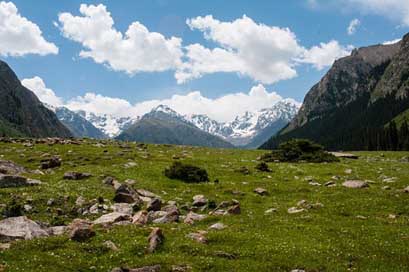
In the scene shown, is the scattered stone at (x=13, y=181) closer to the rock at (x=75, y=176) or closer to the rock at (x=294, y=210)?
the rock at (x=75, y=176)

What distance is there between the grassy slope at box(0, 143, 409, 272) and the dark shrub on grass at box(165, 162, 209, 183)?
114cm

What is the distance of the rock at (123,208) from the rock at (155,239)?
7609 millimetres

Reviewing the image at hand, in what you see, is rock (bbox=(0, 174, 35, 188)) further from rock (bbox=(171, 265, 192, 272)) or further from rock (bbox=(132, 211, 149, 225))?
rock (bbox=(171, 265, 192, 272))

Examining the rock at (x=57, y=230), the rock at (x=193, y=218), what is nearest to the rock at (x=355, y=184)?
the rock at (x=193, y=218)

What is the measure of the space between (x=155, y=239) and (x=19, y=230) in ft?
23.3

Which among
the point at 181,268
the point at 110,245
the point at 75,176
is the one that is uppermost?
the point at 75,176

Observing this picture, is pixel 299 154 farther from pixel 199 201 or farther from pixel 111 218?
pixel 111 218

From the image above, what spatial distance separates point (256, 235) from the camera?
71.0ft

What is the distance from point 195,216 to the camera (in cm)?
2603

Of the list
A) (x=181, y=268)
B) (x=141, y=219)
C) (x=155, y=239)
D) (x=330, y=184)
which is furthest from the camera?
(x=330, y=184)

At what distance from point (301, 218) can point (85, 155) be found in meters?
33.9

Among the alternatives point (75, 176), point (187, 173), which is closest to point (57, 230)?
point (75, 176)

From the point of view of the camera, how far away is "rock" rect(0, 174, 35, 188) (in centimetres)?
3256

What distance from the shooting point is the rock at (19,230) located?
2045 cm
